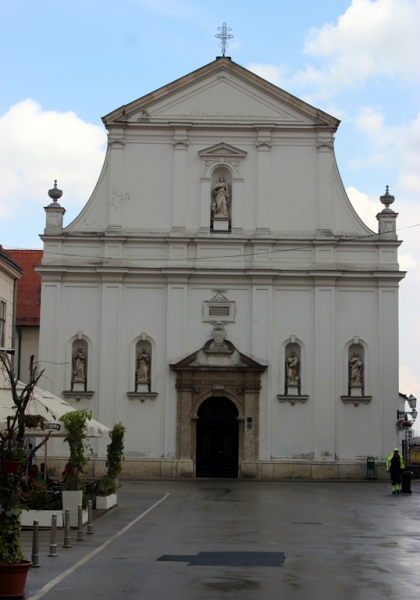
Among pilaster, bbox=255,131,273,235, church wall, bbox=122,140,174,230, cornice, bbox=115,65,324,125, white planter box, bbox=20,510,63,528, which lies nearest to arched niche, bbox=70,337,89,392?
church wall, bbox=122,140,174,230

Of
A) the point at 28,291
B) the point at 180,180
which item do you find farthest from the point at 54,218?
the point at 28,291

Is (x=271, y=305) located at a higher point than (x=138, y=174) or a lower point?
lower

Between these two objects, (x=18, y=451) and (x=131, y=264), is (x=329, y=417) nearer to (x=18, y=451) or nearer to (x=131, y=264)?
(x=131, y=264)

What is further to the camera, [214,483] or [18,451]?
[214,483]

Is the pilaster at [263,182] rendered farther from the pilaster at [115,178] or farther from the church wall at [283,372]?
the pilaster at [115,178]

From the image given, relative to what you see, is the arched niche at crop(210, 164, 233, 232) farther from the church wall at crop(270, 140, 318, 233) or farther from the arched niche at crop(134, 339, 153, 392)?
the arched niche at crop(134, 339, 153, 392)

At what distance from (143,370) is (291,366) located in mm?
6043

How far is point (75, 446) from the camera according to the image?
76.0 ft

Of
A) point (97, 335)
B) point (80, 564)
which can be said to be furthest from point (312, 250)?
point (80, 564)

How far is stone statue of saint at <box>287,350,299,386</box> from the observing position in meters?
40.1

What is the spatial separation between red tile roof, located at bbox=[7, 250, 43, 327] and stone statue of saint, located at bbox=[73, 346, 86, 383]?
10.4m

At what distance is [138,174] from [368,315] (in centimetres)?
1129

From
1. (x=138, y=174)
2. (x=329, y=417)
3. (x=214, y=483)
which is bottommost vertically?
(x=214, y=483)

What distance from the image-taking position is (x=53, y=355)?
132 feet
